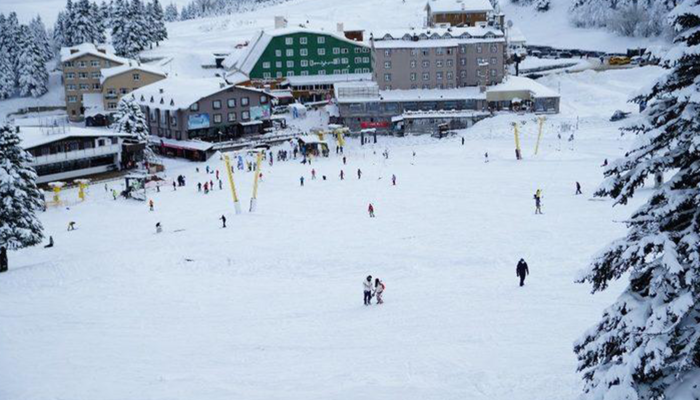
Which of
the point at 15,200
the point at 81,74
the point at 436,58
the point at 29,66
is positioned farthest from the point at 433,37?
the point at 29,66

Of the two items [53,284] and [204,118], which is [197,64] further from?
[53,284]

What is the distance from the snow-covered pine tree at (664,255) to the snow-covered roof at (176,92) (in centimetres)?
6445

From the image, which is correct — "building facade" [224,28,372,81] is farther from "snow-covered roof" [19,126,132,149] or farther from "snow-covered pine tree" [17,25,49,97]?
"snow-covered roof" [19,126,132,149]

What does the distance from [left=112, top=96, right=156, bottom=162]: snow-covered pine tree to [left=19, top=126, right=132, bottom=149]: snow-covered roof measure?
65.3 inches

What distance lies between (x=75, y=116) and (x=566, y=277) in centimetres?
7627

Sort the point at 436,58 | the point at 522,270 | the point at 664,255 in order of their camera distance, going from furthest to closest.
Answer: the point at 436,58 → the point at 522,270 → the point at 664,255

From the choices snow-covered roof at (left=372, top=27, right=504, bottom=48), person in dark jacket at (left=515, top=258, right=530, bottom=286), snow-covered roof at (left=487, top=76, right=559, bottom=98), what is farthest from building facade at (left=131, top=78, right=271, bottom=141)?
person in dark jacket at (left=515, top=258, right=530, bottom=286)

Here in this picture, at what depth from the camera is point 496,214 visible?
124ft

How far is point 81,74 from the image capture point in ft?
289

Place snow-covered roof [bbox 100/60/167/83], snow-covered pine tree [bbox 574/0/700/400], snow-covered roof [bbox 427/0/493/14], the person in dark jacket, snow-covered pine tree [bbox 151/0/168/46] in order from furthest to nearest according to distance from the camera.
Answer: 1. snow-covered pine tree [bbox 151/0/168/46]
2. snow-covered roof [bbox 427/0/493/14]
3. snow-covered roof [bbox 100/60/167/83]
4. the person in dark jacket
5. snow-covered pine tree [bbox 574/0/700/400]

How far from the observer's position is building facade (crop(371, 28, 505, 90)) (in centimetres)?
7594

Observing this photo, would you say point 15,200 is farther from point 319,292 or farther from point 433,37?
point 433,37

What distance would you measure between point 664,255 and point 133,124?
62.6 meters

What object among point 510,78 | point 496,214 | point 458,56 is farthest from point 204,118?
point 496,214
